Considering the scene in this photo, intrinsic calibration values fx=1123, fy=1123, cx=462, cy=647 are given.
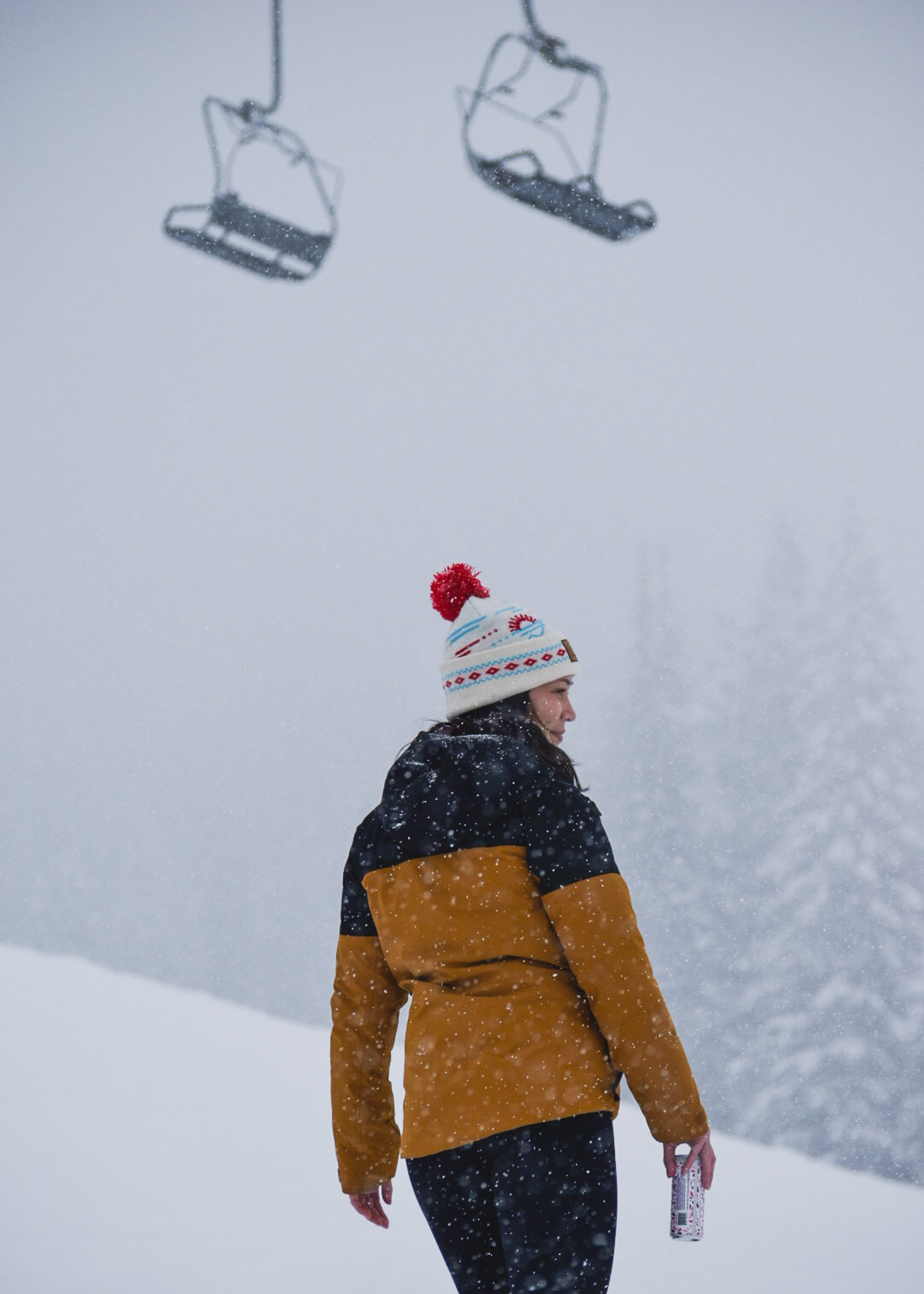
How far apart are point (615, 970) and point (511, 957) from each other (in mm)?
179

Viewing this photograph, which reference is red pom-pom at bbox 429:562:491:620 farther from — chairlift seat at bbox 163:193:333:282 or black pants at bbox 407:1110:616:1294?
chairlift seat at bbox 163:193:333:282

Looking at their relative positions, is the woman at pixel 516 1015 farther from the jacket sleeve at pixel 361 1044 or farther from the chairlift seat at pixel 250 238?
the chairlift seat at pixel 250 238

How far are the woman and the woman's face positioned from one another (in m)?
0.19

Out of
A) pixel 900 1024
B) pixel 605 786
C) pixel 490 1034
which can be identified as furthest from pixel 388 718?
pixel 490 1034

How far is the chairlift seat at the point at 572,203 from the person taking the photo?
25.5 ft

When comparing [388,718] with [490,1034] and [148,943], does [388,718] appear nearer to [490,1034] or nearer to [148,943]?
[148,943]

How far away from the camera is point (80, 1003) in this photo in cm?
602

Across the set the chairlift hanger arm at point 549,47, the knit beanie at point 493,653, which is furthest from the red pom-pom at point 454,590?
the chairlift hanger arm at point 549,47

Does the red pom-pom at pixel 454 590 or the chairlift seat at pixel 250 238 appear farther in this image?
the chairlift seat at pixel 250 238

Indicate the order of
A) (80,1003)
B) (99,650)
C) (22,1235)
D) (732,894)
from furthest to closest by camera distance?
1. (99,650)
2. (732,894)
3. (80,1003)
4. (22,1235)

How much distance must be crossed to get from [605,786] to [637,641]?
2757 millimetres

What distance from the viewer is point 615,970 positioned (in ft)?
6.22

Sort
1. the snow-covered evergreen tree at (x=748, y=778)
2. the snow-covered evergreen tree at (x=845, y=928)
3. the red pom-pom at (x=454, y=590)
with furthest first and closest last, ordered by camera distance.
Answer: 1. the snow-covered evergreen tree at (x=748, y=778)
2. the snow-covered evergreen tree at (x=845, y=928)
3. the red pom-pom at (x=454, y=590)

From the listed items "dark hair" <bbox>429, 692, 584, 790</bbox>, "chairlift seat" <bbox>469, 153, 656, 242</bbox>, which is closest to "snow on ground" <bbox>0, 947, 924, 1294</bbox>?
"dark hair" <bbox>429, 692, 584, 790</bbox>
